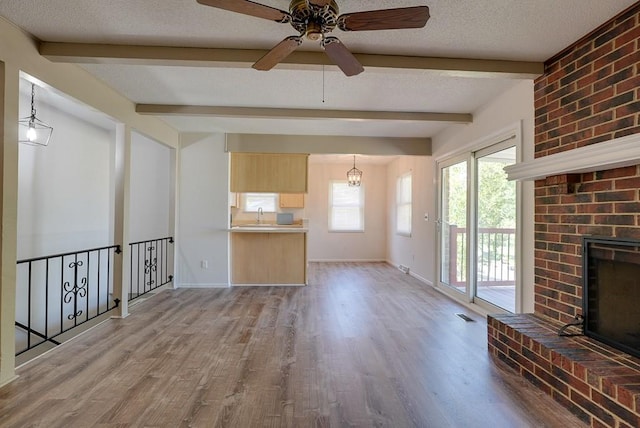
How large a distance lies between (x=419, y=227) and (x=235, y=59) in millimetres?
4331

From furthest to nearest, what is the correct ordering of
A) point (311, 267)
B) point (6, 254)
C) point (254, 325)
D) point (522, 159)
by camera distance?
point (311, 267)
point (254, 325)
point (522, 159)
point (6, 254)

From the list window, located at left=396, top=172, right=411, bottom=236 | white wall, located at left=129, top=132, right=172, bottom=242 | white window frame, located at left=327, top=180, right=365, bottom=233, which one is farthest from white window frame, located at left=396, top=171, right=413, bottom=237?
white wall, located at left=129, top=132, right=172, bottom=242

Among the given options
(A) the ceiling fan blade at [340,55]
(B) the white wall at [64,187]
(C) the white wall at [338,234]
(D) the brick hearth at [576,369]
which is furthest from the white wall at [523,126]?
(B) the white wall at [64,187]

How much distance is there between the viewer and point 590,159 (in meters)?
1.97

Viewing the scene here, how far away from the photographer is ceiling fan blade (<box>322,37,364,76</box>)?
1842mm

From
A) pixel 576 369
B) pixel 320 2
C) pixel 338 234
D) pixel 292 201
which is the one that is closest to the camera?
pixel 320 2

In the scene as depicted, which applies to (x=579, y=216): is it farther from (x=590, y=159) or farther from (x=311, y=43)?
(x=311, y=43)

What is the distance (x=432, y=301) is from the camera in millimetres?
4324

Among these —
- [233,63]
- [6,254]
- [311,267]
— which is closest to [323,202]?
[311,267]

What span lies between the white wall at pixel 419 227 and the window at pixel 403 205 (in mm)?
130

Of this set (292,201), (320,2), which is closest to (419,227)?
(292,201)

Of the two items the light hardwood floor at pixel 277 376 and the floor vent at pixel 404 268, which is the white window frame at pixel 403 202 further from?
the light hardwood floor at pixel 277 376

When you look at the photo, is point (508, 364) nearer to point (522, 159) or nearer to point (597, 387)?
point (597, 387)

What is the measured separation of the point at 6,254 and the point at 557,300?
407cm
